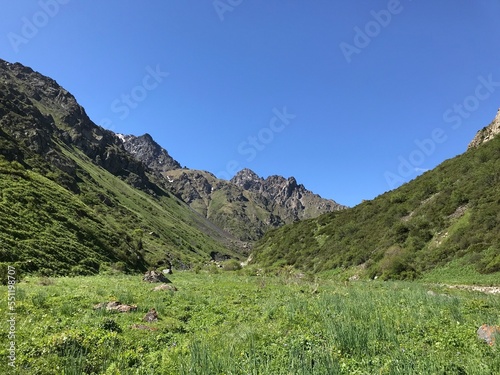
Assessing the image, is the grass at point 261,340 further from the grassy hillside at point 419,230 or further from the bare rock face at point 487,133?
the bare rock face at point 487,133

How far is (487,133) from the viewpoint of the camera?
7556 centimetres

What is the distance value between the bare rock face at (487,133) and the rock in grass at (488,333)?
258 ft

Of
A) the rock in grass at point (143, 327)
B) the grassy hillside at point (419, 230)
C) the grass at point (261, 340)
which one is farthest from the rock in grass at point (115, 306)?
the grassy hillside at point (419, 230)

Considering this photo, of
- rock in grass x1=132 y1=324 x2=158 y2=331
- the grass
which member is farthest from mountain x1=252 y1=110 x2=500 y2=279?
rock in grass x1=132 y1=324 x2=158 y2=331

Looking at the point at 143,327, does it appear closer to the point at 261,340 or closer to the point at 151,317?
the point at 151,317

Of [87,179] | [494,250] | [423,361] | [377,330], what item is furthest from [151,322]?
[87,179]

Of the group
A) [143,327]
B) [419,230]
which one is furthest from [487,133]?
[143,327]

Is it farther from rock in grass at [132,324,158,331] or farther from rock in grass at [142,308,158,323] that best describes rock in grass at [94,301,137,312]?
rock in grass at [132,324,158,331]

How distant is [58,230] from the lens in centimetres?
3928

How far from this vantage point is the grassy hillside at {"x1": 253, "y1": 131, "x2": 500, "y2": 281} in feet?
132

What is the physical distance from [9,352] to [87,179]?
16589 cm

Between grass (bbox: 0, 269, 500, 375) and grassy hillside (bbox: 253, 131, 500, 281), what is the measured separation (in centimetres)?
2798

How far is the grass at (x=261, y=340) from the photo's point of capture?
23.5 ft

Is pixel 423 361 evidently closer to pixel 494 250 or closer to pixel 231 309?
pixel 231 309
